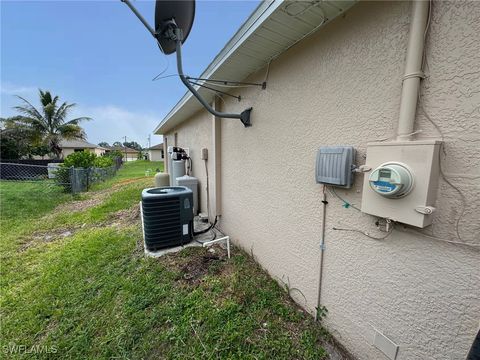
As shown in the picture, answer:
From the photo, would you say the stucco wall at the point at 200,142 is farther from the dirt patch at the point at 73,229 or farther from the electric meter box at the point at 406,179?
the electric meter box at the point at 406,179

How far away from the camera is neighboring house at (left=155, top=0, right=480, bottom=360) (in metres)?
0.95

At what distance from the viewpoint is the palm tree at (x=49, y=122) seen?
16328mm

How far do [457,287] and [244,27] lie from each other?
7.52ft

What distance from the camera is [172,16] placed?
1725 millimetres

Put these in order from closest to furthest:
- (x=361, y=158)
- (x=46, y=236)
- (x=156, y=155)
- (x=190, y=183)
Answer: (x=361, y=158)
(x=46, y=236)
(x=190, y=183)
(x=156, y=155)

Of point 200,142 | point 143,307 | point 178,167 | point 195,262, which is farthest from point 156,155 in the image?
point 143,307

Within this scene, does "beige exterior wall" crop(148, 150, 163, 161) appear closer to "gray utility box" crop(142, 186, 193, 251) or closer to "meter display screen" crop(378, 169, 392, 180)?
"gray utility box" crop(142, 186, 193, 251)

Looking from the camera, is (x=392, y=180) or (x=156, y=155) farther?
(x=156, y=155)

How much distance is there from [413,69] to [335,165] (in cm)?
65

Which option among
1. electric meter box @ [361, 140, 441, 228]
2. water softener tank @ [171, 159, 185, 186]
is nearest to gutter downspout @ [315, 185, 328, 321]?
electric meter box @ [361, 140, 441, 228]

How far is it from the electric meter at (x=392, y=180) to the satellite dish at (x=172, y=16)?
1.94 meters

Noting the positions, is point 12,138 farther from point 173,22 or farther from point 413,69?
point 413,69

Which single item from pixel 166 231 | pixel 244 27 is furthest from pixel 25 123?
pixel 244 27

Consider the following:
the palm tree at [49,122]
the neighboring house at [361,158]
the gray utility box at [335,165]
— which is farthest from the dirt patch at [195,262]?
the palm tree at [49,122]
